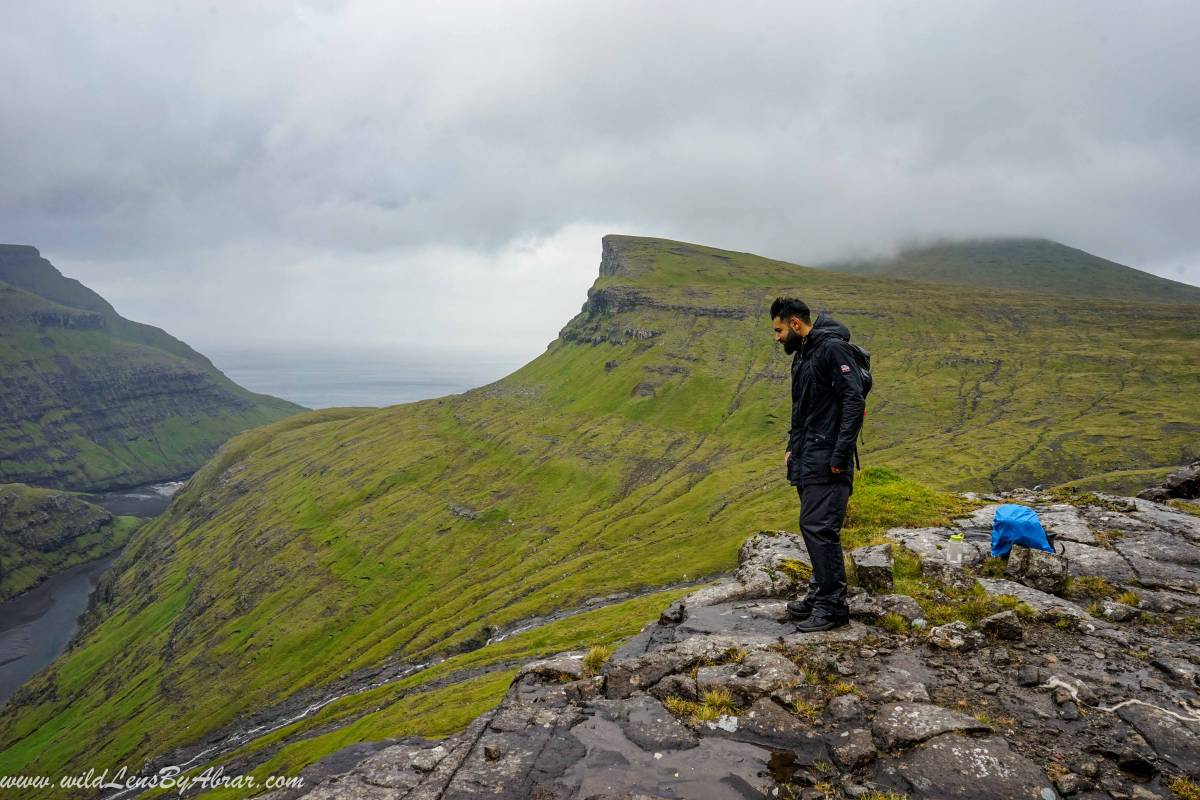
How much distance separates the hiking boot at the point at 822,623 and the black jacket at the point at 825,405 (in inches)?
114

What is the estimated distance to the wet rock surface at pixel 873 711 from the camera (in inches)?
305

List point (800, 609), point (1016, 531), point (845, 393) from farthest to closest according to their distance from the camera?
point (1016, 531)
point (800, 609)
point (845, 393)

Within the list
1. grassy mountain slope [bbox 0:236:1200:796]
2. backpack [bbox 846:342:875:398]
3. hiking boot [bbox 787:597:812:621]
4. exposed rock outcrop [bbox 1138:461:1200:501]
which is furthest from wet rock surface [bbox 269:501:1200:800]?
grassy mountain slope [bbox 0:236:1200:796]

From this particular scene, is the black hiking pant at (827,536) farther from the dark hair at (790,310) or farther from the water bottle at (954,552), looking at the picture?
the water bottle at (954,552)

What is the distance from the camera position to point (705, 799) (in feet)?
25.8

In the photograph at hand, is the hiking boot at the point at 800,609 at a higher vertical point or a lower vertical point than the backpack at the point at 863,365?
lower

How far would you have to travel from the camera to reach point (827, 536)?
11.6 meters

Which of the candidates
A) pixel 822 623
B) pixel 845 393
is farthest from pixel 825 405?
pixel 822 623

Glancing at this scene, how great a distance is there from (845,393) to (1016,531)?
23.5ft

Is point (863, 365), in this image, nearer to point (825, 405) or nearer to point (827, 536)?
A: point (825, 405)

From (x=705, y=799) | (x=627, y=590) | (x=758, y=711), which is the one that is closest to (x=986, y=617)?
(x=758, y=711)

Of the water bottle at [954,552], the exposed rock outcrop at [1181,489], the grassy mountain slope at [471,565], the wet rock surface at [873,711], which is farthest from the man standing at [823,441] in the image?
the grassy mountain slope at [471,565]

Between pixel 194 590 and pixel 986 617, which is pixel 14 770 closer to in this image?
pixel 194 590

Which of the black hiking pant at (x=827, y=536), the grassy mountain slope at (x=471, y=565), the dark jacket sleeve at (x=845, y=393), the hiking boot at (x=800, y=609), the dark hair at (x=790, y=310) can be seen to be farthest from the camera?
the grassy mountain slope at (x=471, y=565)
